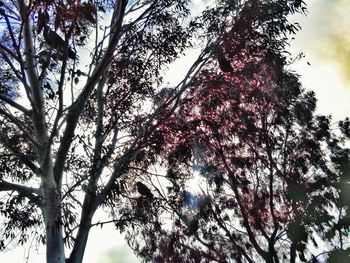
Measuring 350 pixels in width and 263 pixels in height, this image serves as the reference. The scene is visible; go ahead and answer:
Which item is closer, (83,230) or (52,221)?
(52,221)

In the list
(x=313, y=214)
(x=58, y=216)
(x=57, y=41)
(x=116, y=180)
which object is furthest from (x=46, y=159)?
(x=313, y=214)

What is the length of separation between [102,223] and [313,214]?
600 cm

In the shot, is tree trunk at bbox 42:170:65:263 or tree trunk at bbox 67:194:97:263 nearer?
tree trunk at bbox 42:170:65:263

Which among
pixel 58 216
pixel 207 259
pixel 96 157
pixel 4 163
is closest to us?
pixel 58 216

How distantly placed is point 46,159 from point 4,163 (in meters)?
2.69

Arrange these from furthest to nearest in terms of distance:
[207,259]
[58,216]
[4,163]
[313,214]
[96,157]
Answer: [207,259], [313,214], [4,163], [96,157], [58,216]

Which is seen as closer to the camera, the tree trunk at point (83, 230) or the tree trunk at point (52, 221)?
the tree trunk at point (52, 221)

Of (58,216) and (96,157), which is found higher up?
(96,157)

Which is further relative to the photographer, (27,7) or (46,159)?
(27,7)

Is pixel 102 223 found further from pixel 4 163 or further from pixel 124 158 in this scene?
pixel 4 163

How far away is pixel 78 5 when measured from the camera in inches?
279

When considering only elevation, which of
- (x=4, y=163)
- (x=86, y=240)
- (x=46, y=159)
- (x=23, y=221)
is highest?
(x=4, y=163)

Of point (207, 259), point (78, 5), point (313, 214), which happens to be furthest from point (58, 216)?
point (207, 259)

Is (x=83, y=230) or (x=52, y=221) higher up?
(x=83, y=230)
